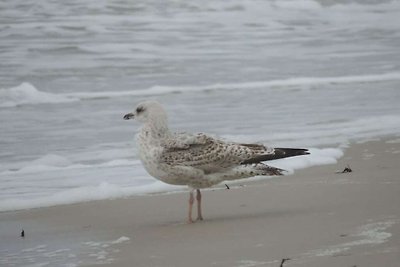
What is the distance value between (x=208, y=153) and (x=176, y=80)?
766cm

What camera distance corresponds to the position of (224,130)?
10016mm

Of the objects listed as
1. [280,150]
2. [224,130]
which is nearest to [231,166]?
[280,150]

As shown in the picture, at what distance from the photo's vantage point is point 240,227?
602 cm

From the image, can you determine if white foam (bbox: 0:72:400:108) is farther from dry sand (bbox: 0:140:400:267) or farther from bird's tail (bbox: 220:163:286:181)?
bird's tail (bbox: 220:163:286:181)

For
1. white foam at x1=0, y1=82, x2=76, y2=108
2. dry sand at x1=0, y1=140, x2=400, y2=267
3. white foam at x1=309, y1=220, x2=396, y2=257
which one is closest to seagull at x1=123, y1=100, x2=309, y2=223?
dry sand at x1=0, y1=140, x2=400, y2=267

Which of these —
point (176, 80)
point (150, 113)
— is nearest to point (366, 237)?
point (150, 113)

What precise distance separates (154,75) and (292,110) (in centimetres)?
407

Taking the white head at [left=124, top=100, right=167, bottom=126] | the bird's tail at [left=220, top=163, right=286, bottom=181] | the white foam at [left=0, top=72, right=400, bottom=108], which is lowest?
the bird's tail at [left=220, top=163, right=286, bottom=181]

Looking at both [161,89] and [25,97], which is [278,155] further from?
[161,89]

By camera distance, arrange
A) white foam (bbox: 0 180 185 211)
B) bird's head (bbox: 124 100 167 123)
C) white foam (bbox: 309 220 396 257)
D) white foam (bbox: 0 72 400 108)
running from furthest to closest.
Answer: white foam (bbox: 0 72 400 108) → white foam (bbox: 0 180 185 211) → bird's head (bbox: 124 100 167 123) → white foam (bbox: 309 220 396 257)

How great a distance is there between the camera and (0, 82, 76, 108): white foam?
12.6 metres

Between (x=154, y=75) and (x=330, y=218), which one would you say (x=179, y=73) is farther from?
(x=330, y=218)

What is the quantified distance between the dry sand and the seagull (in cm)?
25

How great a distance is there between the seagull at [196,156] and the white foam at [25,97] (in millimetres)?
5921
